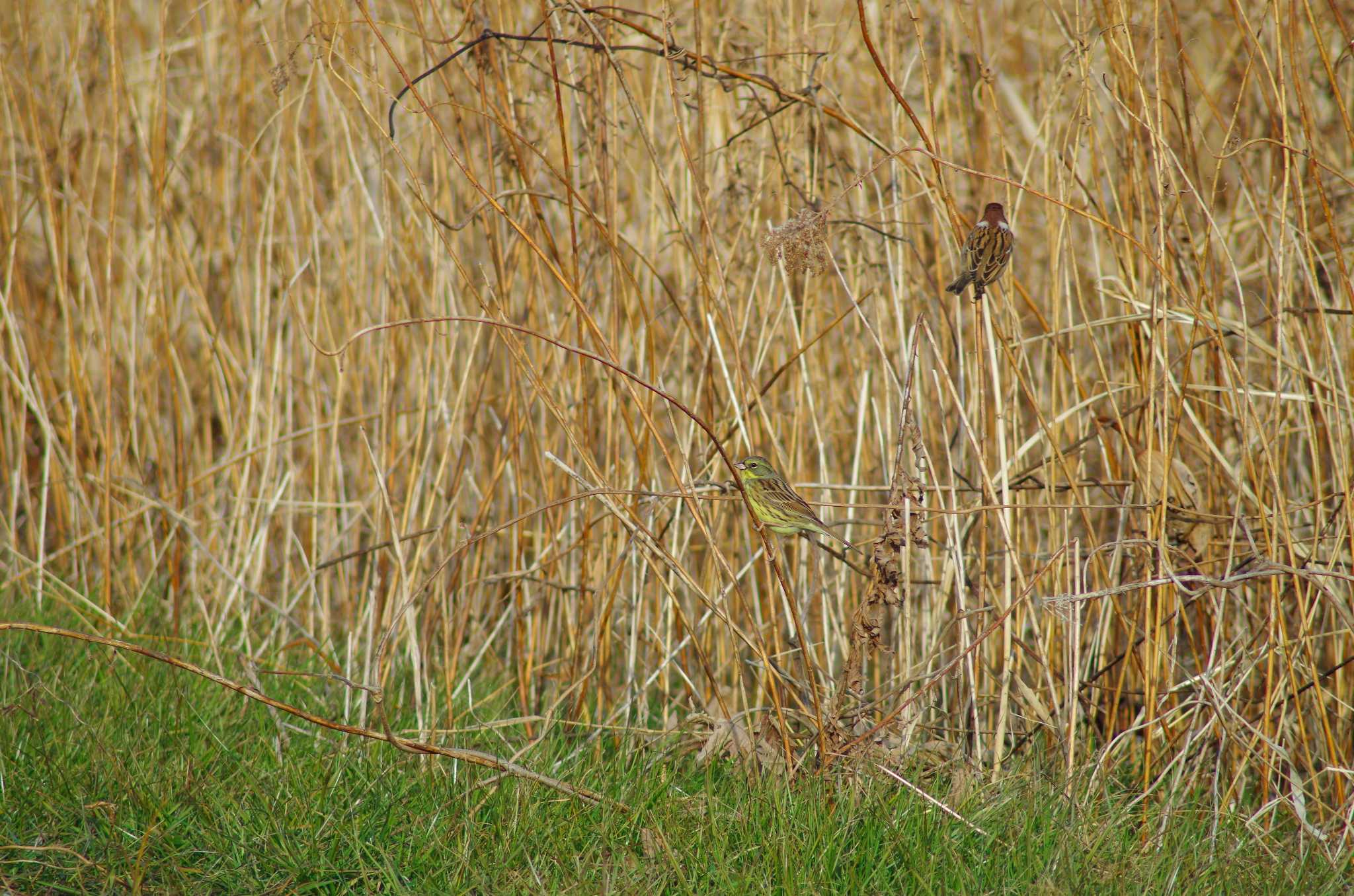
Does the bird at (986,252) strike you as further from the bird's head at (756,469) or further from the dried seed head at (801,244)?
the bird's head at (756,469)

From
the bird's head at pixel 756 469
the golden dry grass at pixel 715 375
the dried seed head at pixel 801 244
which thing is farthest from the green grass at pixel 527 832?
the dried seed head at pixel 801 244

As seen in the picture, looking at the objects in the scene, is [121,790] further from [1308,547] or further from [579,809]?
[1308,547]

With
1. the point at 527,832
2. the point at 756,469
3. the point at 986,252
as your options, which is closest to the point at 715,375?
the point at 756,469

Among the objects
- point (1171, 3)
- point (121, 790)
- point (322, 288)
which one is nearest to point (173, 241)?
point (322, 288)

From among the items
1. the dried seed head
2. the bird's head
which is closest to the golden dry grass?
the dried seed head

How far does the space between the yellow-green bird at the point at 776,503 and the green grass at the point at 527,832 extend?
50 cm

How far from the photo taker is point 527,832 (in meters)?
2.22

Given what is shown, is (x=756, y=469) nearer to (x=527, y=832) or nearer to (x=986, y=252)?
(x=986, y=252)

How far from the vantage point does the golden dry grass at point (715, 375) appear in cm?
251

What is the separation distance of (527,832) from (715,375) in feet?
4.83

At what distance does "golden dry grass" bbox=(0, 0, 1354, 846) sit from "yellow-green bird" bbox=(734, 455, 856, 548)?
0.14m

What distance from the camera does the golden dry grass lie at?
8.22ft

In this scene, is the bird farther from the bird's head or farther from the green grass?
the green grass

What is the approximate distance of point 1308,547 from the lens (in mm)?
2883
